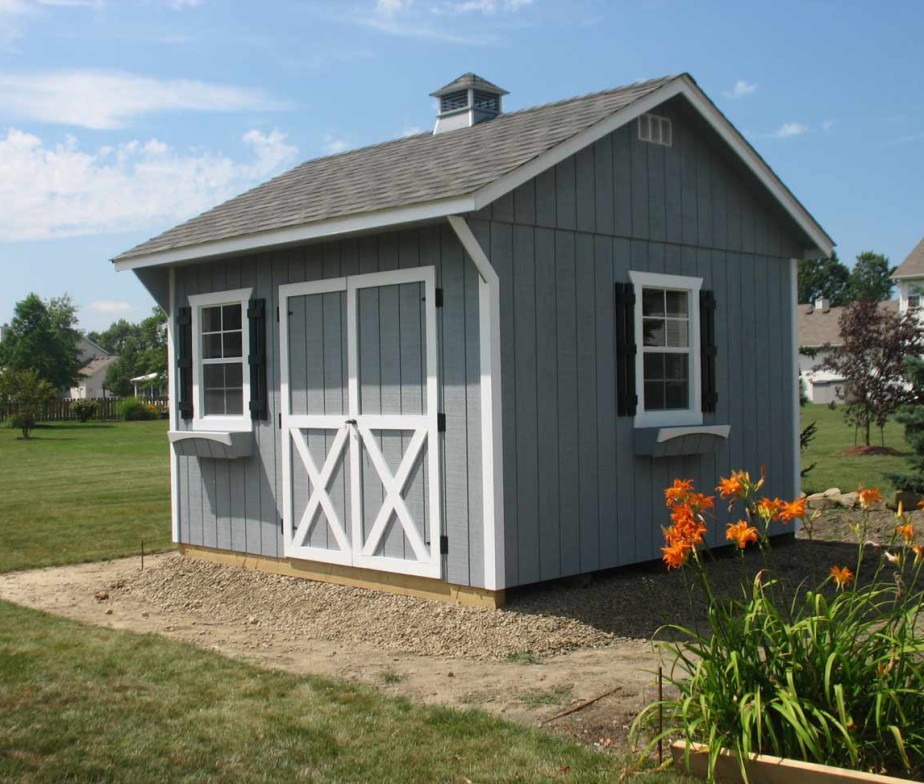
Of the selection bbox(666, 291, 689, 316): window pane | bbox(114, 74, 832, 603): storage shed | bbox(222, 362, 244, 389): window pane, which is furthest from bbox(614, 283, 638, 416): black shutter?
bbox(222, 362, 244, 389): window pane

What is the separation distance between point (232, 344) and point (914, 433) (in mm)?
7852

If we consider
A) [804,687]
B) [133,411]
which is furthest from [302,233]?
[133,411]

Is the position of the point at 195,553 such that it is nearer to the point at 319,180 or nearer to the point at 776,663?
the point at 319,180

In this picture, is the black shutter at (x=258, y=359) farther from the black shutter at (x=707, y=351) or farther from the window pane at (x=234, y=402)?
the black shutter at (x=707, y=351)

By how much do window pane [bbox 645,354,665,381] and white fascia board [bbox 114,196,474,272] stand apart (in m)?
2.40

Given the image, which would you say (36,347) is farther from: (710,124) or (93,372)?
(710,124)

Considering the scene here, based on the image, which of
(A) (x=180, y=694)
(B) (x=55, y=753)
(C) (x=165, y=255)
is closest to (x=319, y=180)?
(C) (x=165, y=255)

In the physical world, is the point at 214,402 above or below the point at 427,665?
above

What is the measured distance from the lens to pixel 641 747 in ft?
15.0

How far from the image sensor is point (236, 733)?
16.2 ft

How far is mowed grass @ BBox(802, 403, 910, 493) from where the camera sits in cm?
1566

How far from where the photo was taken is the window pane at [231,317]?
30.8 ft

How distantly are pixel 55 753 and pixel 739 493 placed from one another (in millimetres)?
3084

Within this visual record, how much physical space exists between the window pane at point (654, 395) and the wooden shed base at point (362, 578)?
2175 millimetres
